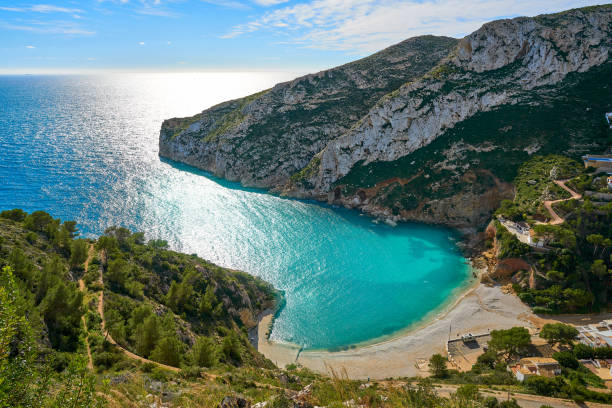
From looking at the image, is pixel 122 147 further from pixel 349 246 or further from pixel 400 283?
pixel 400 283

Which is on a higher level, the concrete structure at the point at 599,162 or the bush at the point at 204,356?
the concrete structure at the point at 599,162

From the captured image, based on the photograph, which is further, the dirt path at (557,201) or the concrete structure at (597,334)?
the dirt path at (557,201)

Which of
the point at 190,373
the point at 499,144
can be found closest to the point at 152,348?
the point at 190,373

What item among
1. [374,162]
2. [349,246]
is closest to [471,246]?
[349,246]

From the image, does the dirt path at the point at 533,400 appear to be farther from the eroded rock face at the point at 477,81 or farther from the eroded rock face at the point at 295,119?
the eroded rock face at the point at 295,119

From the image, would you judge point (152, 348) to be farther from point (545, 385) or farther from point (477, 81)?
point (477, 81)

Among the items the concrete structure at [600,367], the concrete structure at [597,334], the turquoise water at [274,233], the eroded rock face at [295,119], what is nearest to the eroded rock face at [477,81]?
the eroded rock face at [295,119]
